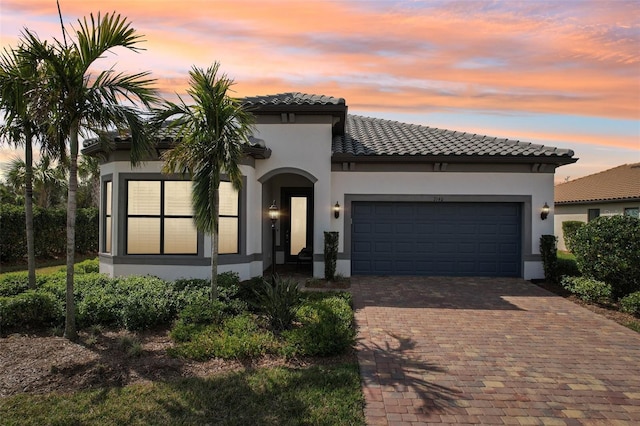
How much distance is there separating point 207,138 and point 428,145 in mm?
7218

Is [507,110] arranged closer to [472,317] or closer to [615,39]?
[615,39]

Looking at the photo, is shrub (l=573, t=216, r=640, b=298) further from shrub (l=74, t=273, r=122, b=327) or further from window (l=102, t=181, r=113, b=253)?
window (l=102, t=181, r=113, b=253)

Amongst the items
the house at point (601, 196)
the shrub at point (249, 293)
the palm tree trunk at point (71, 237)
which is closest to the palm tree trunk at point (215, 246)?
the shrub at point (249, 293)

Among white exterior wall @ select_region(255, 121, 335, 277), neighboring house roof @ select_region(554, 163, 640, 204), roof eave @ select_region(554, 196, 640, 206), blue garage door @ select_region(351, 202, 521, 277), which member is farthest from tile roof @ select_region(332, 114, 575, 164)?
neighboring house roof @ select_region(554, 163, 640, 204)

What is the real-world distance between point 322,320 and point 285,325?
24.6 inches

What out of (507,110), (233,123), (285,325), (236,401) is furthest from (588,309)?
(233,123)

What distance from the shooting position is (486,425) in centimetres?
367

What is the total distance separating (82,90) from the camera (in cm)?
549

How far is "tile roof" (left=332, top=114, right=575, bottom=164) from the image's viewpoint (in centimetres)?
1051

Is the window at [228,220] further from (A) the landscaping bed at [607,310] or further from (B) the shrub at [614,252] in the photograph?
(B) the shrub at [614,252]

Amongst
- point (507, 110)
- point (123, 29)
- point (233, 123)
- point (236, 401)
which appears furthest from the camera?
point (507, 110)

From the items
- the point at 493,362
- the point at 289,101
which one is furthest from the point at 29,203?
the point at 493,362

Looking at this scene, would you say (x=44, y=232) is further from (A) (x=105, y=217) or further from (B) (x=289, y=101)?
(B) (x=289, y=101)

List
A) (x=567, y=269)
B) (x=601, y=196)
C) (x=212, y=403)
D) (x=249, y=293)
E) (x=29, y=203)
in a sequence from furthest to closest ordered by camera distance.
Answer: (x=601, y=196), (x=567, y=269), (x=249, y=293), (x=29, y=203), (x=212, y=403)
